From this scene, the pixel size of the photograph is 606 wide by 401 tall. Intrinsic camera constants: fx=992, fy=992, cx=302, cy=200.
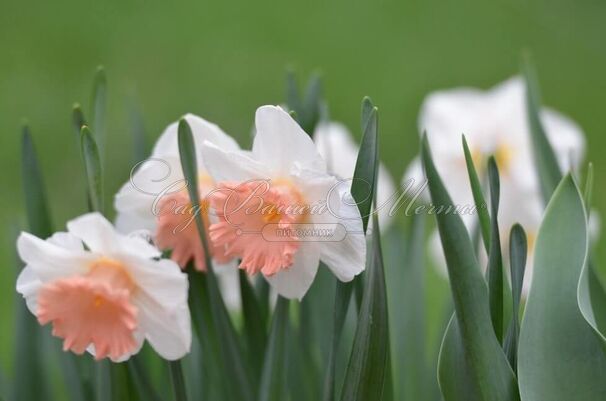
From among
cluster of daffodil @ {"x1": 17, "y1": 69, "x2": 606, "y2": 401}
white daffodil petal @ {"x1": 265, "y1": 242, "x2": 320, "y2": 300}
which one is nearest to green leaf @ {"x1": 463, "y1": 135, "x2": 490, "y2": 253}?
cluster of daffodil @ {"x1": 17, "y1": 69, "x2": 606, "y2": 401}

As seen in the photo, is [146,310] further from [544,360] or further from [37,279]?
[544,360]

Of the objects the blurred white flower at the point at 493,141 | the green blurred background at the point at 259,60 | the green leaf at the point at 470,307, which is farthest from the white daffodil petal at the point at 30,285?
the green blurred background at the point at 259,60

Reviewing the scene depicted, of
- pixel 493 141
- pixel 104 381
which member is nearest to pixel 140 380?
pixel 104 381

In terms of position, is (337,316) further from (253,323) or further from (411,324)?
(411,324)

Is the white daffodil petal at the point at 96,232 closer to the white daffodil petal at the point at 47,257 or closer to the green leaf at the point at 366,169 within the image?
the white daffodil petal at the point at 47,257

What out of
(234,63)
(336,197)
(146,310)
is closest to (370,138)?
(336,197)
